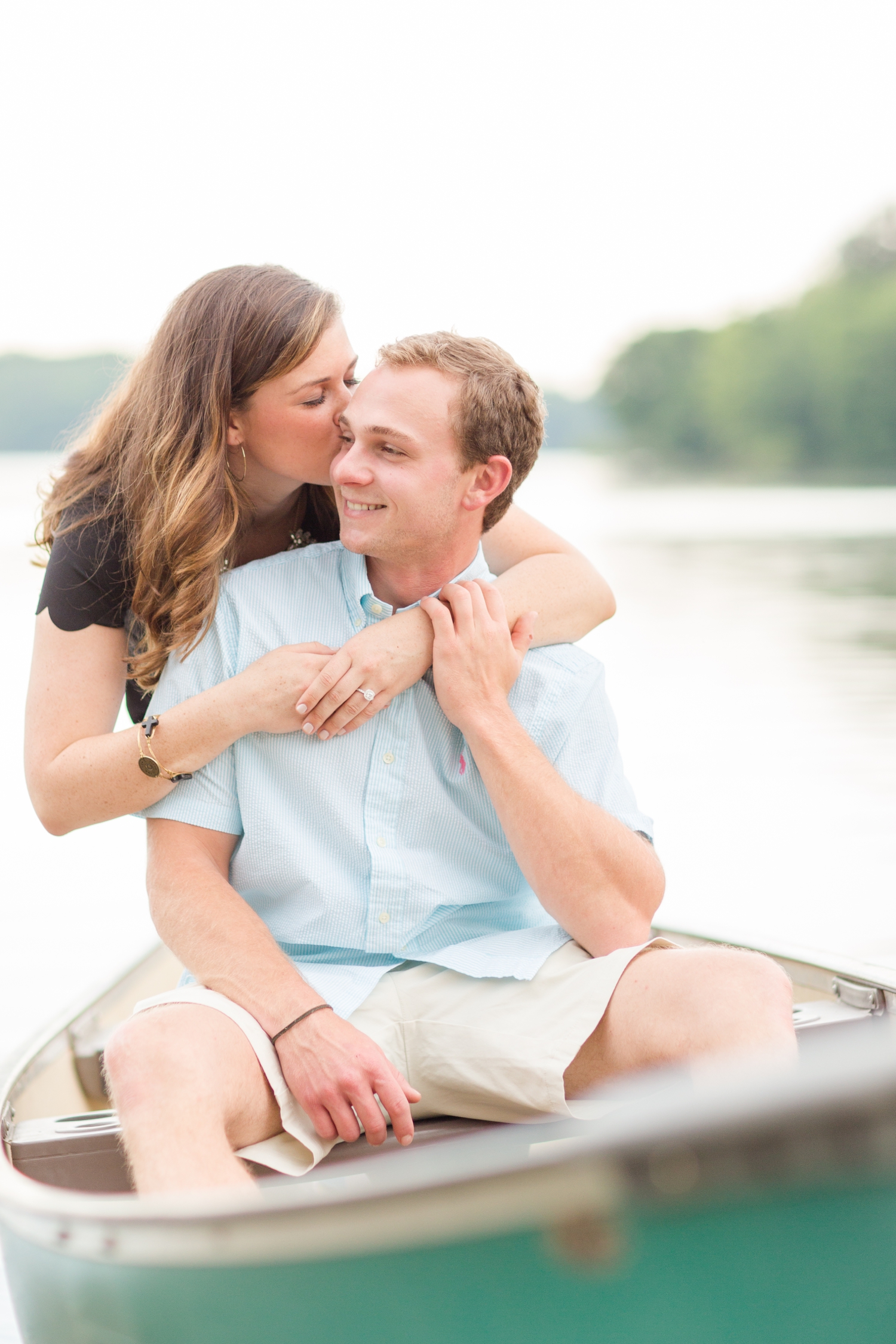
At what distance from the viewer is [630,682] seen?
291 inches

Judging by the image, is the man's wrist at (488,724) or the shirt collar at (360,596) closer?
the man's wrist at (488,724)

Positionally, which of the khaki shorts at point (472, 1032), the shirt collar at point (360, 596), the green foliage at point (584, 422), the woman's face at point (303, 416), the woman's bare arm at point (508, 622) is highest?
the woman's face at point (303, 416)

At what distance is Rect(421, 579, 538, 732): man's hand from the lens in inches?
66.9

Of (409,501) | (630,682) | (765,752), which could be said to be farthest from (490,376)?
(630,682)

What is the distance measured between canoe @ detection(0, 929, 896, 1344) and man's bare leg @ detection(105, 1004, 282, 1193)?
11 cm

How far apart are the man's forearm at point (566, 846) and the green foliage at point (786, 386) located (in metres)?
39.1

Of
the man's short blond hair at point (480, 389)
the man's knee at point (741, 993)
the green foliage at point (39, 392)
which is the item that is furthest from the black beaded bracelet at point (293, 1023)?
the green foliage at point (39, 392)

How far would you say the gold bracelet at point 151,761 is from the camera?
5.46ft

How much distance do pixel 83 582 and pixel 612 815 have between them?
0.83 metres

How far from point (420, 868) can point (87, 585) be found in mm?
640

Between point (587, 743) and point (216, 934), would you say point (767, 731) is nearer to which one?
point (587, 743)

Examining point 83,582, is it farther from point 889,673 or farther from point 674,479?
point 674,479

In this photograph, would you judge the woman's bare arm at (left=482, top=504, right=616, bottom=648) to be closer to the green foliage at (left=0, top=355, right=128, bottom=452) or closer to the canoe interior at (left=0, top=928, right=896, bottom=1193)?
the canoe interior at (left=0, top=928, right=896, bottom=1193)

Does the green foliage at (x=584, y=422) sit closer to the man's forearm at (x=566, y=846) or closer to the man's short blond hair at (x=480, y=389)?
Result: the man's short blond hair at (x=480, y=389)
